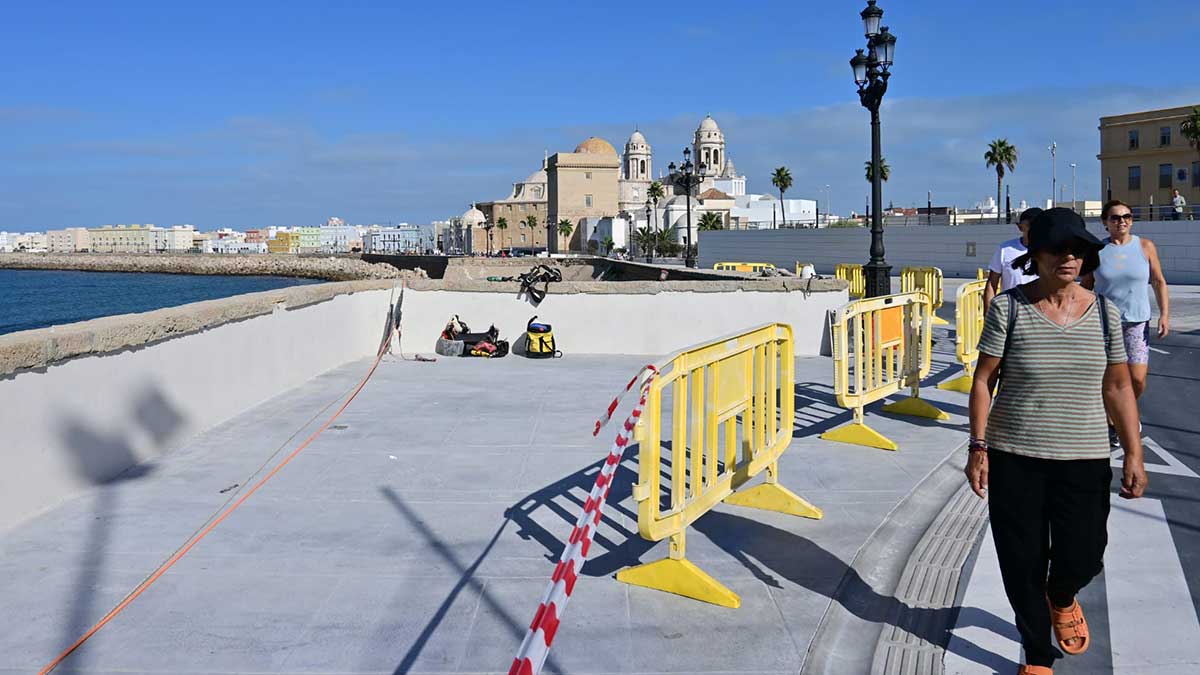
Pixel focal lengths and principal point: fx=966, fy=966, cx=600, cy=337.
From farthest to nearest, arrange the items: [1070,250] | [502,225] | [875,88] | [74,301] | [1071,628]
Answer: [502,225] < [74,301] < [875,88] < [1071,628] < [1070,250]

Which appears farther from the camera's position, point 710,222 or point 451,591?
point 710,222

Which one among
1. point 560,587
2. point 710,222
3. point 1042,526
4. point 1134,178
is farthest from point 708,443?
point 710,222

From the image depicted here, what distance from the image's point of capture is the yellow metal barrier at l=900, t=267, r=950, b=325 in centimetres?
1900

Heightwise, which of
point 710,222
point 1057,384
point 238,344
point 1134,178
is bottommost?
point 238,344

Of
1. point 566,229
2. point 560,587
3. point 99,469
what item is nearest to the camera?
point 560,587

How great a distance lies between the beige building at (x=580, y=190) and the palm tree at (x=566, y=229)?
17 cm

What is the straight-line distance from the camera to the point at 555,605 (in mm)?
2865

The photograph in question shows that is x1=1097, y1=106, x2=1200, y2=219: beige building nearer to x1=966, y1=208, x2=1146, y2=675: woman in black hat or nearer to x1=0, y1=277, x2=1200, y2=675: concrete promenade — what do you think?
x1=0, y1=277, x2=1200, y2=675: concrete promenade

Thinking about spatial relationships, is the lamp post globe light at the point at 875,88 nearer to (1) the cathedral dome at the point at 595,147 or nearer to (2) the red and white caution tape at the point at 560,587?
(2) the red and white caution tape at the point at 560,587

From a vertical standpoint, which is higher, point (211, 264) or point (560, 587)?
point (211, 264)

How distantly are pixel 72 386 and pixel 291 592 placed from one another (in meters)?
2.79

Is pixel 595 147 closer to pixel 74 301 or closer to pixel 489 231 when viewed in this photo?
pixel 489 231

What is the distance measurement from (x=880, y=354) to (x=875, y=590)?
370 cm

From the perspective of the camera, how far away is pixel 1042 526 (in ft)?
12.4
